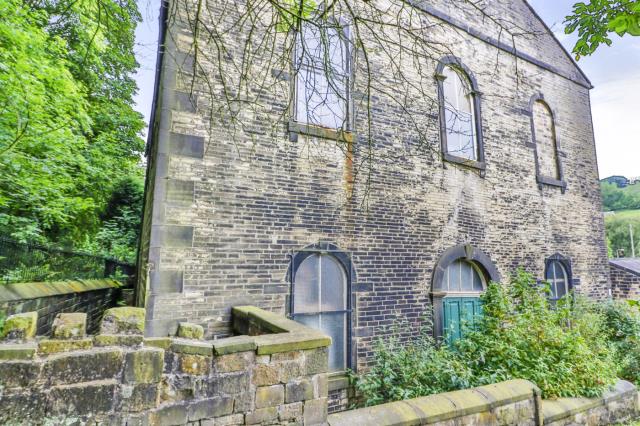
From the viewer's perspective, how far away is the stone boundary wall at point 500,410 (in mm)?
3428

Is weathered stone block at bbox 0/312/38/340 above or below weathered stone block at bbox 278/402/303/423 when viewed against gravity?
above

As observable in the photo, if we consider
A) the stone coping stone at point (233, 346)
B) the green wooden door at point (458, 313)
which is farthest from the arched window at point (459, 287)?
the stone coping stone at point (233, 346)

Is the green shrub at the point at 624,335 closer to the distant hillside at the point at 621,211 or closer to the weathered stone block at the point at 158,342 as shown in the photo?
the weathered stone block at the point at 158,342

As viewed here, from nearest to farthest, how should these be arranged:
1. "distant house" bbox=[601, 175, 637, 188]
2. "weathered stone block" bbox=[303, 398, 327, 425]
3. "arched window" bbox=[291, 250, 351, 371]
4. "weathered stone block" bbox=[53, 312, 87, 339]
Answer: "weathered stone block" bbox=[53, 312, 87, 339]
"weathered stone block" bbox=[303, 398, 327, 425]
"arched window" bbox=[291, 250, 351, 371]
"distant house" bbox=[601, 175, 637, 188]

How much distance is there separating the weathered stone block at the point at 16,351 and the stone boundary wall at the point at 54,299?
164 cm

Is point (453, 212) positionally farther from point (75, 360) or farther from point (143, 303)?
point (75, 360)

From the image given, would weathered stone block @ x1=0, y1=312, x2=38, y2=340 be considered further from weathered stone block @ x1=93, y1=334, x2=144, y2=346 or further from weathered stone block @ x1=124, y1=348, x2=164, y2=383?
weathered stone block @ x1=124, y1=348, x2=164, y2=383

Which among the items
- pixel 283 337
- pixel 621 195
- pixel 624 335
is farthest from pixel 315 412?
pixel 621 195

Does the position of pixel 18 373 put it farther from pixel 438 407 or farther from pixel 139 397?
pixel 438 407

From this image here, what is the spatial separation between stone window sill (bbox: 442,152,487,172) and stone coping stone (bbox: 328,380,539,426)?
14.7ft

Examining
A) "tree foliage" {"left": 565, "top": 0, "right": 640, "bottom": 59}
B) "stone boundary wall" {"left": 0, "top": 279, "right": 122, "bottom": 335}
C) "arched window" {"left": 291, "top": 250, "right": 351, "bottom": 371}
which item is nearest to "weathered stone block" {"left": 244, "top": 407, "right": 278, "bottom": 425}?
"arched window" {"left": 291, "top": 250, "right": 351, "bottom": 371}

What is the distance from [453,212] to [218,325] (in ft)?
17.0

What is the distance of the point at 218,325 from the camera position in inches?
191

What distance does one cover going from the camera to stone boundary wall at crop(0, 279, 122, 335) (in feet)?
12.4
